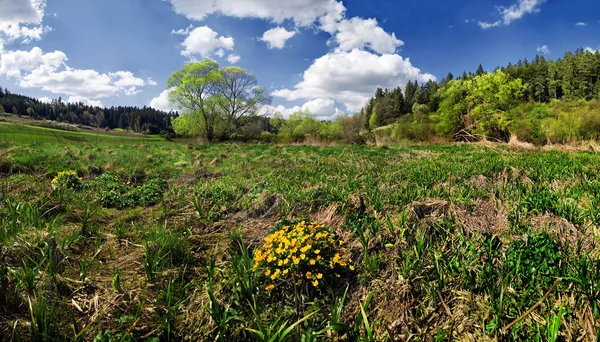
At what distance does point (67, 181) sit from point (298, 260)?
20.0ft

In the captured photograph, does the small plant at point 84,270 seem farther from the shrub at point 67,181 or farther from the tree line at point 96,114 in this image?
the tree line at point 96,114

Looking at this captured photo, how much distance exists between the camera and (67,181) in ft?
19.6

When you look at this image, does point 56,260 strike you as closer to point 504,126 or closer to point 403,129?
point 403,129

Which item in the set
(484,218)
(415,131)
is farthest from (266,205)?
(415,131)

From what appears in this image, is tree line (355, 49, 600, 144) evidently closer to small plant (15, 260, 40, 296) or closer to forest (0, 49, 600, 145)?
forest (0, 49, 600, 145)

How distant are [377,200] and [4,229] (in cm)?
466

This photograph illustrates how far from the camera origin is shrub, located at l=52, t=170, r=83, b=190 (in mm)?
5747

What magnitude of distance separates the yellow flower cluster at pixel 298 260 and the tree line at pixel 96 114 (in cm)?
9431

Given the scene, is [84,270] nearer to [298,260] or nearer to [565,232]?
[298,260]

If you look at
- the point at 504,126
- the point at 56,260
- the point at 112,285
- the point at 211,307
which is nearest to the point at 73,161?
the point at 56,260

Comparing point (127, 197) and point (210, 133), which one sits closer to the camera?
point (127, 197)

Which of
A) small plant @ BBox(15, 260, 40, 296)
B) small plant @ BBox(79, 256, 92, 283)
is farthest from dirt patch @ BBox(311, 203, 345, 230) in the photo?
small plant @ BBox(15, 260, 40, 296)

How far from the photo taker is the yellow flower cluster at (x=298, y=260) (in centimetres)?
268

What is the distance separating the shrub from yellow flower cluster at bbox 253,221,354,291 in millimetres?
5296
